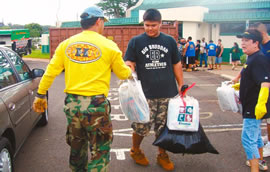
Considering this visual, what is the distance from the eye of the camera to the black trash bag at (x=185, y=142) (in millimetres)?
3176

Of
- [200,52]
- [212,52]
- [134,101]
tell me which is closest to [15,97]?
A: [134,101]

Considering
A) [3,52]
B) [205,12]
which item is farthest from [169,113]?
[205,12]

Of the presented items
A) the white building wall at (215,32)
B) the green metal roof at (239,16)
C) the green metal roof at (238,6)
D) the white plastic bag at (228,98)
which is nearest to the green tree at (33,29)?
the green metal roof at (238,6)

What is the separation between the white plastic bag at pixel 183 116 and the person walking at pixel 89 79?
897 millimetres

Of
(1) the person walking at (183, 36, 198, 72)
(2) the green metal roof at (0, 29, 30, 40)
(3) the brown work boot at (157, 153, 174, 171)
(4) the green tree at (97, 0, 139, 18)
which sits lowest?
(3) the brown work boot at (157, 153, 174, 171)

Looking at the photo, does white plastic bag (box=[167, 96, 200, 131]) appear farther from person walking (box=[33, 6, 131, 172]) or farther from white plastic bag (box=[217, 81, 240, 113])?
person walking (box=[33, 6, 131, 172])

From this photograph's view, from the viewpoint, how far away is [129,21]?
29.6 metres

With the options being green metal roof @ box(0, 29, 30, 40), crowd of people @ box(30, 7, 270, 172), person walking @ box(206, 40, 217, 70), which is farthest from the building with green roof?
crowd of people @ box(30, 7, 270, 172)

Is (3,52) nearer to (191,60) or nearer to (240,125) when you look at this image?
(240,125)

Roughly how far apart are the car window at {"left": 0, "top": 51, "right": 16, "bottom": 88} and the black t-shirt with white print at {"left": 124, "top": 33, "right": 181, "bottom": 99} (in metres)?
1.54

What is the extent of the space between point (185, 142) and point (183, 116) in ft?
0.98

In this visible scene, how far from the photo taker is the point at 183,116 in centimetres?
323

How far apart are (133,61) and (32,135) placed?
2535 millimetres

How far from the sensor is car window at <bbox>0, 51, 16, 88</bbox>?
339 centimetres
